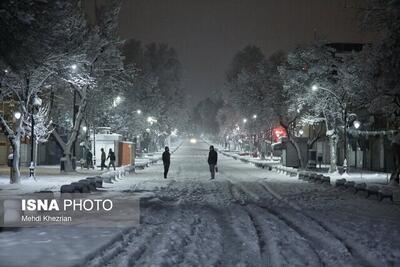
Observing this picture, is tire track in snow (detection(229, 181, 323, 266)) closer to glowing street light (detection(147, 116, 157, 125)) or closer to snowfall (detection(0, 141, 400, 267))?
snowfall (detection(0, 141, 400, 267))

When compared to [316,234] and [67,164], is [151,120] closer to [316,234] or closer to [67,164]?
[67,164]

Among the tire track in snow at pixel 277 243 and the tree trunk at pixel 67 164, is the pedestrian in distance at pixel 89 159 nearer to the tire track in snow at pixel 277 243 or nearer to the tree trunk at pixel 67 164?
the tree trunk at pixel 67 164

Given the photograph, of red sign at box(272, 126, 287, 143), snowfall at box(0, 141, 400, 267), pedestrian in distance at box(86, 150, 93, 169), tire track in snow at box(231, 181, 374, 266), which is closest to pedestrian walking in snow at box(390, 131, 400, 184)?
snowfall at box(0, 141, 400, 267)

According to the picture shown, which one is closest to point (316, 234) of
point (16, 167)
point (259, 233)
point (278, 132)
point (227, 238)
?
point (259, 233)

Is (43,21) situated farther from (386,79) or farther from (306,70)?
(306,70)

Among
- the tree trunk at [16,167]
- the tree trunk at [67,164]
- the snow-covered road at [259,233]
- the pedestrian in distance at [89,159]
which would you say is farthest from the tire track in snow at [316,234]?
the pedestrian in distance at [89,159]

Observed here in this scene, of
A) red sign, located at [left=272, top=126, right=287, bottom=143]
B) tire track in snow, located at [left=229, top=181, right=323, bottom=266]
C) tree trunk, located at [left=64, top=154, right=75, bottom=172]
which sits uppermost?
red sign, located at [left=272, top=126, right=287, bottom=143]

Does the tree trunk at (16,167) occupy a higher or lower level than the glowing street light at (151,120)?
lower

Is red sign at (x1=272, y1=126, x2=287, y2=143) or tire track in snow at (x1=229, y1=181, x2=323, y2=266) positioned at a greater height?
red sign at (x1=272, y1=126, x2=287, y2=143)

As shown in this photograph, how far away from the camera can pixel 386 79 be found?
21.5 metres

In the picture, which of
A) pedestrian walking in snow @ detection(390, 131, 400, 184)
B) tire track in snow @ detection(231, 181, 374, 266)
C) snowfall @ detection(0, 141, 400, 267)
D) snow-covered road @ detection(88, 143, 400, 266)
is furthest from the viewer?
pedestrian walking in snow @ detection(390, 131, 400, 184)

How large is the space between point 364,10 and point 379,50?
5.00 feet

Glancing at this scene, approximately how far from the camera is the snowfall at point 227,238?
9.71 meters

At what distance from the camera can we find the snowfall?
31.9ft
